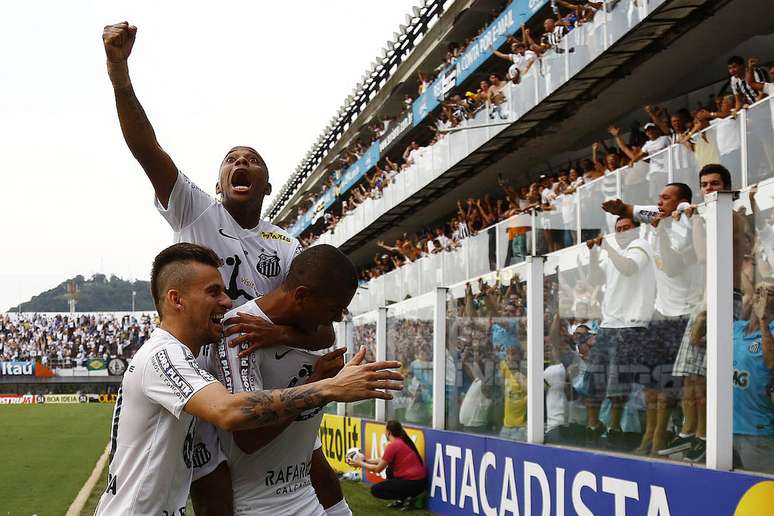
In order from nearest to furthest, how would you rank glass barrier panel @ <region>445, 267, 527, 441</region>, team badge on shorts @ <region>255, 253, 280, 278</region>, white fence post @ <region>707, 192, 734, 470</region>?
team badge on shorts @ <region>255, 253, 280, 278</region>
white fence post @ <region>707, 192, 734, 470</region>
glass barrier panel @ <region>445, 267, 527, 441</region>

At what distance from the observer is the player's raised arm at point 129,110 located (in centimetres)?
452

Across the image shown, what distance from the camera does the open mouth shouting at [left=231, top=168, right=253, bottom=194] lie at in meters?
5.24

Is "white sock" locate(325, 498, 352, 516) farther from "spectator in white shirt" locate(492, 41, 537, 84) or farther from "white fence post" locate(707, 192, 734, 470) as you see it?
"spectator in white shirt" locate(492, 41, 537, 84)

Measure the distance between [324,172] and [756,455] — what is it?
49.1m

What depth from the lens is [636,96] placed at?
2003 cm

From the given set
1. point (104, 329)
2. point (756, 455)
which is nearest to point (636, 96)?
point (756, 455)

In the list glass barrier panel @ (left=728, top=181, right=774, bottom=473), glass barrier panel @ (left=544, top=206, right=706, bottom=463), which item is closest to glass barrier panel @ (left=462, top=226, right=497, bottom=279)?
glass barrier panel @ (left=544, top=206, right=706, bottom=463)

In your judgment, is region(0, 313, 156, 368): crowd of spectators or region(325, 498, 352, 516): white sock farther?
region(0, 313, 156, 368): crowd of spectators

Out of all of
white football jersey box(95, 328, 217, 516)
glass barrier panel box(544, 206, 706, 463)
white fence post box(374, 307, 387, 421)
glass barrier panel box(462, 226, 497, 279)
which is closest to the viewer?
white football jersey box(95, 328, 217, 516)

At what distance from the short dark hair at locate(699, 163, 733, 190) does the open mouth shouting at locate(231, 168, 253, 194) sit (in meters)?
4.97

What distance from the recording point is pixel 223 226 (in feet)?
17.6

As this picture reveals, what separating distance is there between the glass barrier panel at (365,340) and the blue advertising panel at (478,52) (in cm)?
760

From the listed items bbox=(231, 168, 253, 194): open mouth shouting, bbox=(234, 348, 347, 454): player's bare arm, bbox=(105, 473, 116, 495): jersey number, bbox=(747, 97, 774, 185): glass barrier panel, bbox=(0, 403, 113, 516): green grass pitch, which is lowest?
bbox=(0, 403, 113, 516): green grass pitch

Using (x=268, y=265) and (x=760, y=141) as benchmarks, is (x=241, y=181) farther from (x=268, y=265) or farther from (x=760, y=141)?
(x=760, y=141)
